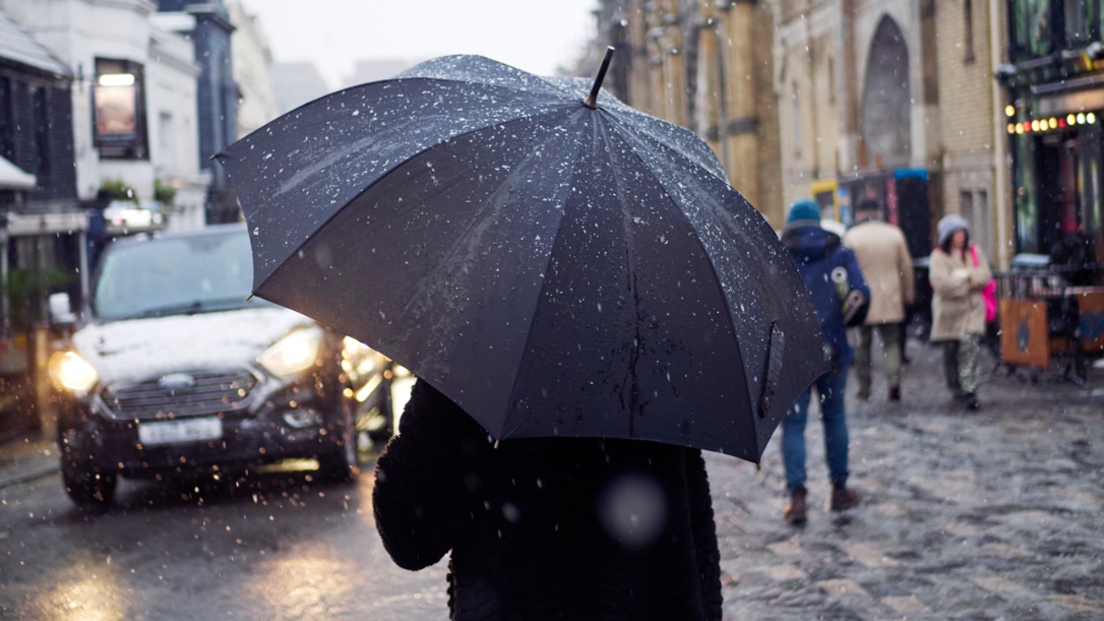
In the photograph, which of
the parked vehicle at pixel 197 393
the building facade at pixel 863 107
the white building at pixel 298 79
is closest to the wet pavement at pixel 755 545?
the parked vehicle at pixel 197 393

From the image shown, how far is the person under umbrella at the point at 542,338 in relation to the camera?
223cm

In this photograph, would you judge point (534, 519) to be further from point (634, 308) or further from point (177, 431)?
point (177, 431)

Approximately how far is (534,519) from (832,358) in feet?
16.2

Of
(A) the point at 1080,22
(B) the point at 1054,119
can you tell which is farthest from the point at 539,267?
(A) the point at 1080,22

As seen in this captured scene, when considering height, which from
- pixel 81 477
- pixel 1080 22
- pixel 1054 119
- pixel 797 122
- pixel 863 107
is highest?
pixel 797 122

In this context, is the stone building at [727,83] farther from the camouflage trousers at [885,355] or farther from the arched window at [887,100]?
the camouflage trousers at [885,355]

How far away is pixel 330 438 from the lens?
8.09 m

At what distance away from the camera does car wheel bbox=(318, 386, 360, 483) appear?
8.19 meters

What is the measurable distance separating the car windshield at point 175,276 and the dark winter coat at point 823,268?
4111mm

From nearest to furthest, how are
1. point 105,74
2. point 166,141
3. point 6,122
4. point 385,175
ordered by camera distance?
point 385,175 < point 6,122 < point 105,74 < point 166,141

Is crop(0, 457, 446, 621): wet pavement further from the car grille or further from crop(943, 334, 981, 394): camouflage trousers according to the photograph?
crop(943, 334, 981, 394): camouflage trousers

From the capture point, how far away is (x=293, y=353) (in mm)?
8102

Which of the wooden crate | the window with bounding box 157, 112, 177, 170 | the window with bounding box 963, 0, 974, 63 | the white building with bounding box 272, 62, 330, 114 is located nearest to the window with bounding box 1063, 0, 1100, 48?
the window with bounding box 963, 0, 974, 63

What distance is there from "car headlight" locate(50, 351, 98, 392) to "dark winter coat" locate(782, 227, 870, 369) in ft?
15.3
